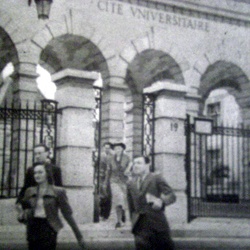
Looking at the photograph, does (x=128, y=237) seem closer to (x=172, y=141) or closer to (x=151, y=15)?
(x=172, y=141)

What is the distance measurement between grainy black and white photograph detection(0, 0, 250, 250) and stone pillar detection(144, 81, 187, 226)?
0.9 inches

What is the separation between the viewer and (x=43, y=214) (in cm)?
596

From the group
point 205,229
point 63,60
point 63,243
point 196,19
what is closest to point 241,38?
point 196,19

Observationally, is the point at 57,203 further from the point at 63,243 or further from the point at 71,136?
the point at 71,136

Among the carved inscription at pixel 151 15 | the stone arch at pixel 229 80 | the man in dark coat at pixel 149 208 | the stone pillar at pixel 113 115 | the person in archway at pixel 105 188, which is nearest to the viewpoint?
the man in dark coat at pixel 149 208

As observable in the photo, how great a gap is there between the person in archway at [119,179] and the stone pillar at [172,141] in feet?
2.51

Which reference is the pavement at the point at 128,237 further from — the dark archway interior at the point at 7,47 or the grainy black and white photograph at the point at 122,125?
the dark archway interior at the point at 7,47

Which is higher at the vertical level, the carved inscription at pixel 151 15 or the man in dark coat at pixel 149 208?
the carved inscription at pixel 151 15

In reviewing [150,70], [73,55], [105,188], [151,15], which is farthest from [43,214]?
[150,70]

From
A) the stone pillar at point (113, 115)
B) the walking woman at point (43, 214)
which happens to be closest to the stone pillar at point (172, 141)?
the walking woman at point (43, 214)

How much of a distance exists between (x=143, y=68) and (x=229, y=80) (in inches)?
135

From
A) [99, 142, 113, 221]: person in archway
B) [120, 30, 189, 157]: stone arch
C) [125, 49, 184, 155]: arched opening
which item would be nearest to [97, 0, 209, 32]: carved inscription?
[120, 30, 189, 157]: stone arch

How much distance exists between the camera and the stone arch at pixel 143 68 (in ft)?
58.8

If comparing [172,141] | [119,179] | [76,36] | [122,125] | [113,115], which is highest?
[76,36]
